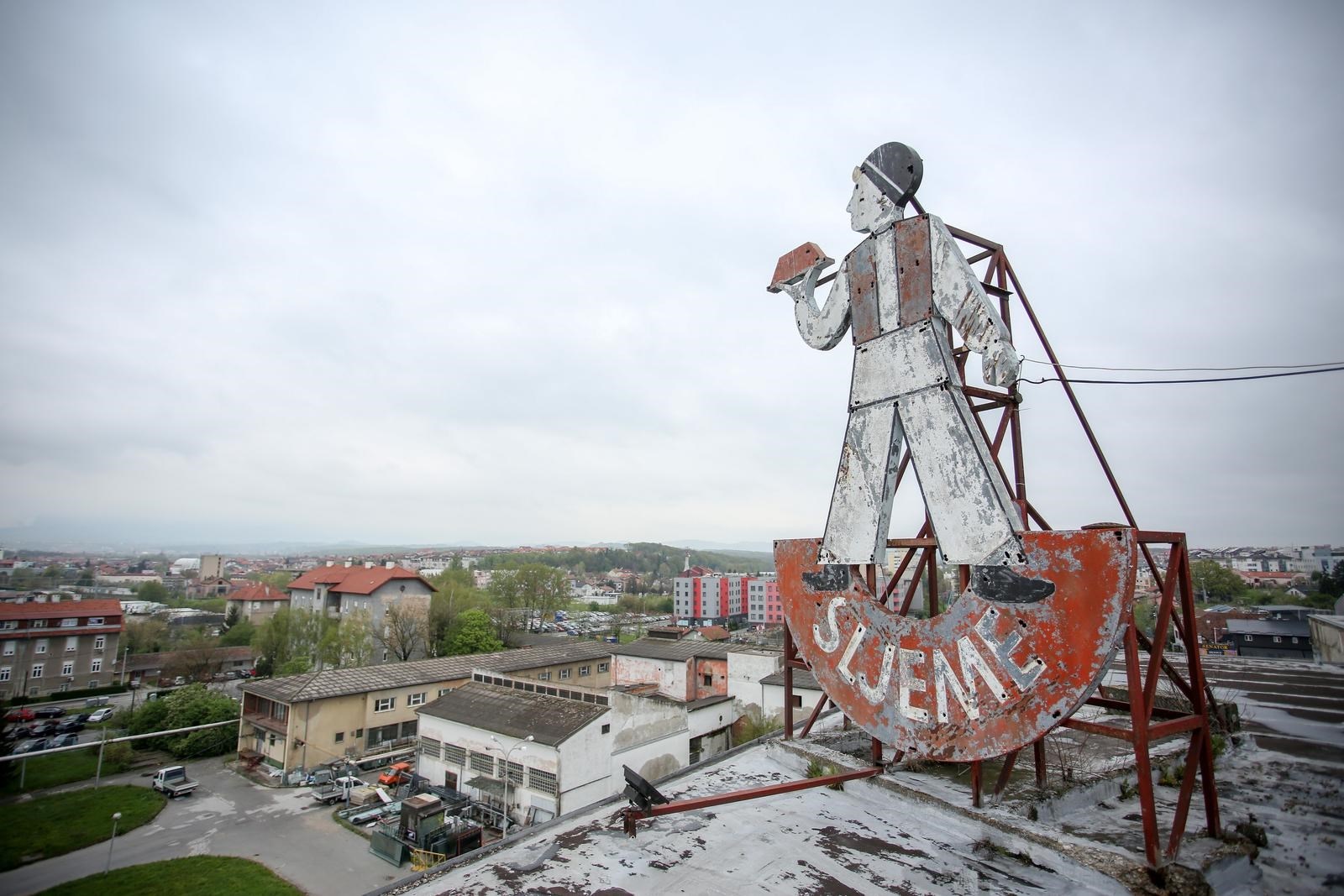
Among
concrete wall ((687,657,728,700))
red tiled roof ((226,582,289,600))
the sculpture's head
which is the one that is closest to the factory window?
concrete wall ((687,657,728,700))

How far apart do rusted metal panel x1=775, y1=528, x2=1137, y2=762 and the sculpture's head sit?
12.1 feet

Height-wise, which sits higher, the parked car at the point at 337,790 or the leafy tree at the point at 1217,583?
the leafy tree at the point at 1217,583

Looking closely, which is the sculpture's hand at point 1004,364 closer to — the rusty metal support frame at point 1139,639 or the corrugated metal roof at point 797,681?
the rusty metal support frame at point 1139,639

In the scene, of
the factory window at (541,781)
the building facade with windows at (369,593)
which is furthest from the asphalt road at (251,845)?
the building facade with windows at (369,593)

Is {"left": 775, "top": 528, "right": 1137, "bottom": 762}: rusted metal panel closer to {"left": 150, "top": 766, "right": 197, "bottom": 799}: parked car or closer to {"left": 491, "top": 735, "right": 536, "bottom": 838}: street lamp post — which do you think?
{"left": 491, "top": 735, "right": 536, "bottom": 838}: street lamp post

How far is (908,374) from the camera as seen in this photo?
20.0 feet

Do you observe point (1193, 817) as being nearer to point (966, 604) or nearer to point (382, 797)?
point (966, 604)

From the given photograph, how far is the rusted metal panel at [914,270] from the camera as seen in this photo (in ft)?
19.8

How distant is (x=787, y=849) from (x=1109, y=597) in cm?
351

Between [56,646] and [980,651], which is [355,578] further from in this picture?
[980,651]

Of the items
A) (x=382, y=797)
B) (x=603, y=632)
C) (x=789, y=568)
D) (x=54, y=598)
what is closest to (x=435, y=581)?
(x=603, y=632)

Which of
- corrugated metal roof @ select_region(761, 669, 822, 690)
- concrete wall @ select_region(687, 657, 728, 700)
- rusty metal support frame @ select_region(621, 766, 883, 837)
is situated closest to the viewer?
rusty metal support frame @ select_region(621, 766, 883, 837)

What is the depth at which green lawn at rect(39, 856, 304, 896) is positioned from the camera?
54.0ft

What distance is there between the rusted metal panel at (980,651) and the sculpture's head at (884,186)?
3682mm
